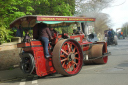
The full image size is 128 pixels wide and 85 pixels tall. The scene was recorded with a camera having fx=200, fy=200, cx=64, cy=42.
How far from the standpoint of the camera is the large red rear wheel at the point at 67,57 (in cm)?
Result: 644

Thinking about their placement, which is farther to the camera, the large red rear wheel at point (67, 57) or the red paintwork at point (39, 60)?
the large red rear wheel at point (67, 57)

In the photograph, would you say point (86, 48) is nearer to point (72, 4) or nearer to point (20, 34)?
point (20, 34)

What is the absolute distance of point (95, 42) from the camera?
9.03 meters

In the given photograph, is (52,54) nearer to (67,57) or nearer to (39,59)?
(39,59)

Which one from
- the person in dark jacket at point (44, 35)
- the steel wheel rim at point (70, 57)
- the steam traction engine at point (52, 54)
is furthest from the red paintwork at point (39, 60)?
the steel wheel rim at point (70, 57)

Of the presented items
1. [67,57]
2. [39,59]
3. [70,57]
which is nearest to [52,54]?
[39,59]

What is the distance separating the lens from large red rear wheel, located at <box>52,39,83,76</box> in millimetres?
6445

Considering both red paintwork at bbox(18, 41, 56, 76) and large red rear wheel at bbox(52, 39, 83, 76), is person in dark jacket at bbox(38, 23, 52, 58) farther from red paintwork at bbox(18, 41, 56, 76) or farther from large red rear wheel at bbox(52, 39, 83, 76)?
large red rear wheel at bbox(52, 39, 83, 76)

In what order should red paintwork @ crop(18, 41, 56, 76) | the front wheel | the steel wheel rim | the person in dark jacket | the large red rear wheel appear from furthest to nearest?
the steel wheel rim → the person in dark jacket → the large red rear wheel → red paintwork @ crop(18, 41, 56, 76) → the front wheel

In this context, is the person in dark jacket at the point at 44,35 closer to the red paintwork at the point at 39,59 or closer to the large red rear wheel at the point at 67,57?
the red paintwork at the point at 39,59

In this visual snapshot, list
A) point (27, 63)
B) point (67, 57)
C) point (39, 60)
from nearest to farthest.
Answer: point (39, 60) < point (27, 63) < point (67, 57)

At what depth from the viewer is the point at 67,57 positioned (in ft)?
22.7

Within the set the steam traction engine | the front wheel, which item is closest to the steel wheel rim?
the steam traction engine

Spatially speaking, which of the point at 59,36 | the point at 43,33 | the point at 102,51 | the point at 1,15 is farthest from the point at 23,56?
the point at 1,15
